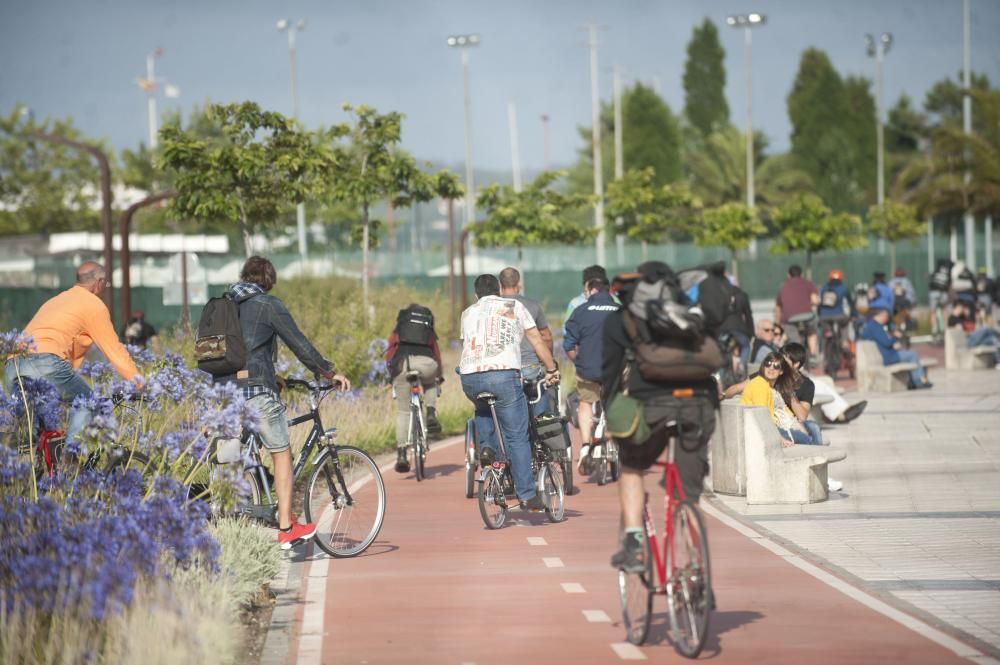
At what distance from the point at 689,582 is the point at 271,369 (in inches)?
157

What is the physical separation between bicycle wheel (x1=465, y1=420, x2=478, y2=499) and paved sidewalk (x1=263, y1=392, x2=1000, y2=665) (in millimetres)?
1127

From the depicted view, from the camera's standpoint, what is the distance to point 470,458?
13523mm

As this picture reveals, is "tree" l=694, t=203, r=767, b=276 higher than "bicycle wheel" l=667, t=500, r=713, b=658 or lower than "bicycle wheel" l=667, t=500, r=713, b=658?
higher

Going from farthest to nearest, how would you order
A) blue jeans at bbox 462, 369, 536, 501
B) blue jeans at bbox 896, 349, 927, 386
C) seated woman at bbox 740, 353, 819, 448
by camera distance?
1. blue jeans at bbox 896, 349, 927, 386
2. seated woman at bbox 740, 353, 819, 448
3. blue jeans at bbox 462, 369, 536, 501

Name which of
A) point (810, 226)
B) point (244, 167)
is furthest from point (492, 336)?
point (810, 226)

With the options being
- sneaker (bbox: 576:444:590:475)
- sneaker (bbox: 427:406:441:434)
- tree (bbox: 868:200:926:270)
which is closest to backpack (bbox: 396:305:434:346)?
sneaker (bbox: 427:406:441:434)

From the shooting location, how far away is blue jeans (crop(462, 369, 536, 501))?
11.7 meters

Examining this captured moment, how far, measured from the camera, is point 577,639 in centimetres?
795

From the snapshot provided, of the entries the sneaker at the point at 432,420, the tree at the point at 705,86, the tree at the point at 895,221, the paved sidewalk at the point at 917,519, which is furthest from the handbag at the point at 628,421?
the tree at the point at 705,86

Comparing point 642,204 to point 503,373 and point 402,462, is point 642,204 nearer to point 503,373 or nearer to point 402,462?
point 402,462

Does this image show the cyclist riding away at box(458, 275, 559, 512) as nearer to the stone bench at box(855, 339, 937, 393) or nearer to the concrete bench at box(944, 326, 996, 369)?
the stone bench at box(855, 339, 937, 393)

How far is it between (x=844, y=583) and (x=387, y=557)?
2.98m

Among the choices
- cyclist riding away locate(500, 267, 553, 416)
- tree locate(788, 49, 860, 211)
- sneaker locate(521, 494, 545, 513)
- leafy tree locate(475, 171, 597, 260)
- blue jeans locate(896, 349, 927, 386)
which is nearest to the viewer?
sneaker locate(521, 494, 545, 513)

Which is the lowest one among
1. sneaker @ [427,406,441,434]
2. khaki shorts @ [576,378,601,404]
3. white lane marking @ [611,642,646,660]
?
white lane marking @ [611,642,646,660]
